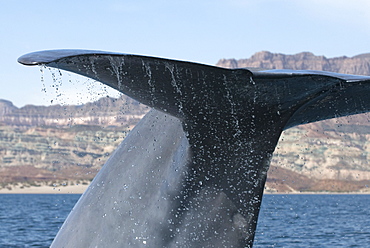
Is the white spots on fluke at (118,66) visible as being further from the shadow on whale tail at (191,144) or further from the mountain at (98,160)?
the mountain at (98,160)

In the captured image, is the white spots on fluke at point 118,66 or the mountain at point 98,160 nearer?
the white spots on fluke at point 118,66

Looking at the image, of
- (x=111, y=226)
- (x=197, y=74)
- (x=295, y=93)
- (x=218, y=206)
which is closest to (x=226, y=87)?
(x=197, y=74)

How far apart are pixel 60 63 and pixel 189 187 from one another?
155 centimetres

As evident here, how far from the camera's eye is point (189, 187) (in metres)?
4.16

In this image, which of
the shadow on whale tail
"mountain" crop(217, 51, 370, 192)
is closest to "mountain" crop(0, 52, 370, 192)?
"mountain" crop(217, 51, 370, 192)

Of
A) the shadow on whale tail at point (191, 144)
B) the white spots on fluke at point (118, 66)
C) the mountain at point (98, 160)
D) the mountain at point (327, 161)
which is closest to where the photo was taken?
the white spots on fluke at point (118, 66)

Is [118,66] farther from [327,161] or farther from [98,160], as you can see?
[98,160]

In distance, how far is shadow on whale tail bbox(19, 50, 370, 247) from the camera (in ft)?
10.3

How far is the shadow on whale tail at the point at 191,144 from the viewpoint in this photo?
314 cm

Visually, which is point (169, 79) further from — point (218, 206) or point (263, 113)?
point (218, 206)

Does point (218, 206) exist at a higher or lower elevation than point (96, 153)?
higher

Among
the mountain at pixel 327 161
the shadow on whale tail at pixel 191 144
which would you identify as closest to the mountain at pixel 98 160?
the mountain at pixel 327 161

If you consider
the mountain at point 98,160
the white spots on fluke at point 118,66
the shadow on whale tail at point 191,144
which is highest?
the white spots on fluke at point 118,66

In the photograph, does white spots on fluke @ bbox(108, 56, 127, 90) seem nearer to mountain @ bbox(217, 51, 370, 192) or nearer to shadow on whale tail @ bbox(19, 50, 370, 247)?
shadow on whale tail @ bbox(19, 50, 370, 247)
